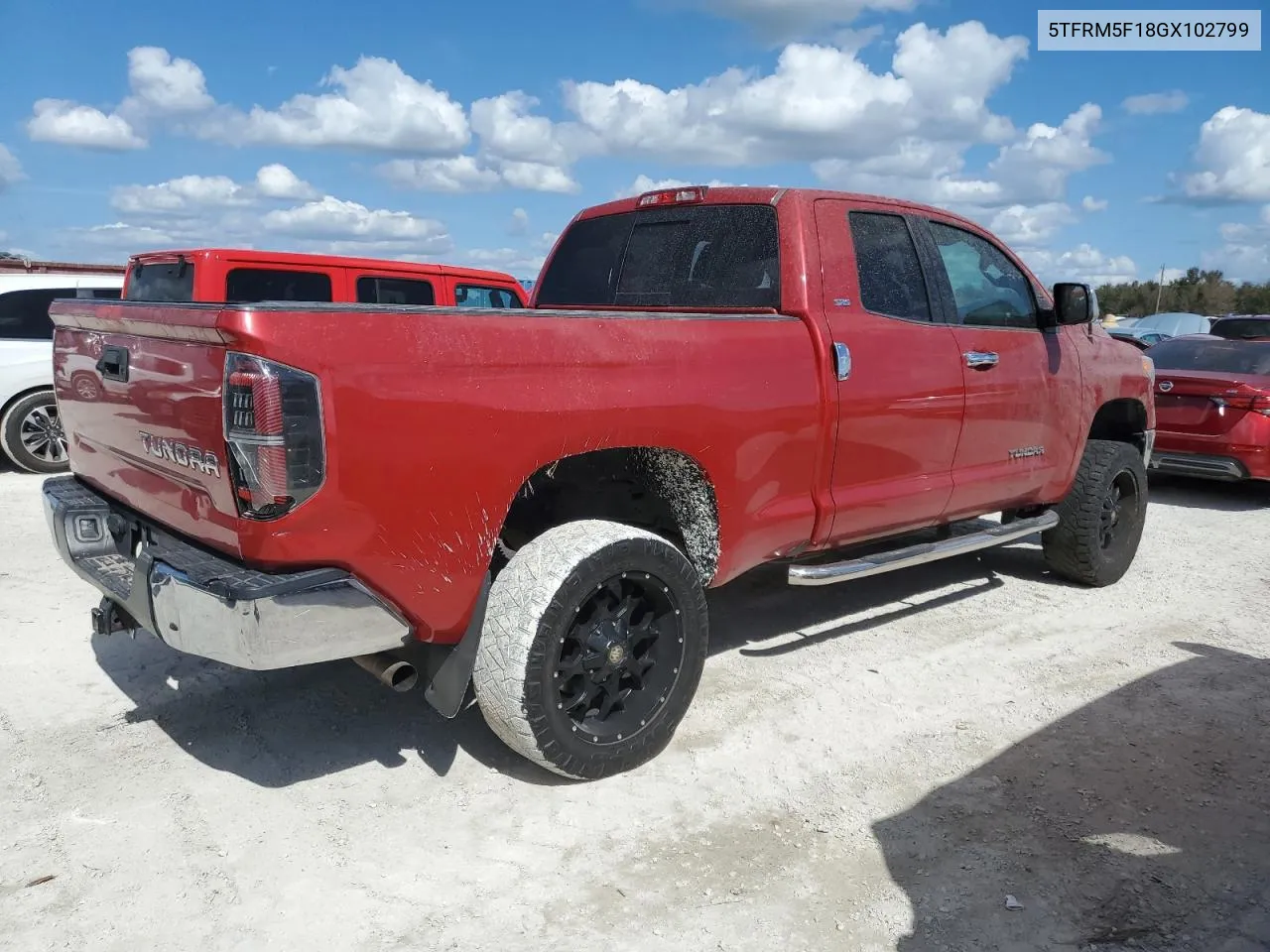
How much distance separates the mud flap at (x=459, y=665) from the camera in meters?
3.06

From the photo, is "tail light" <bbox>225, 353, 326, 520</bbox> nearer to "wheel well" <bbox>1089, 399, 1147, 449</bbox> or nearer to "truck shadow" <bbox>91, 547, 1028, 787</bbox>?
"truck shadow" <bbox>91, 547, 1028, 787</bbox>

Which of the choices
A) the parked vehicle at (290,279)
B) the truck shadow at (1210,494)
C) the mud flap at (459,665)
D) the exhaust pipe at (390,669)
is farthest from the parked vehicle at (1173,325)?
the exhaust pipe at (390,669)

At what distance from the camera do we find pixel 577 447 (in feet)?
10.4

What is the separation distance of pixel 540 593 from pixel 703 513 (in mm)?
835

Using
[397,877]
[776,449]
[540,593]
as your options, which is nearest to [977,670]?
[776,449]

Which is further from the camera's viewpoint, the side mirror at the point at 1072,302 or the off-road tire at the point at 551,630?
the side mirror at the point at 1072,302

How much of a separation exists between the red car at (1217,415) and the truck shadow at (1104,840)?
16.4 ft

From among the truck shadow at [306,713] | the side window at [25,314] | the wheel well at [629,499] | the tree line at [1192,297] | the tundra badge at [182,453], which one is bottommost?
the truck shadow at [306,713]

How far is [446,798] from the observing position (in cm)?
327

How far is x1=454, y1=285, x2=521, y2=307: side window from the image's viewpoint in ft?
28.0

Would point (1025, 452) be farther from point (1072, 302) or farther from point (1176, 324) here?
point (1176, 324)

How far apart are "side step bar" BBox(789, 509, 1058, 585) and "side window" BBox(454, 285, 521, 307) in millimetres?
4903

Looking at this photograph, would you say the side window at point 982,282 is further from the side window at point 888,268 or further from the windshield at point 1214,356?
the windshield at point 1214,356

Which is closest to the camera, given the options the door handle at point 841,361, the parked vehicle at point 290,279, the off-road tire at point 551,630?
the off-road tire at point 551,630
